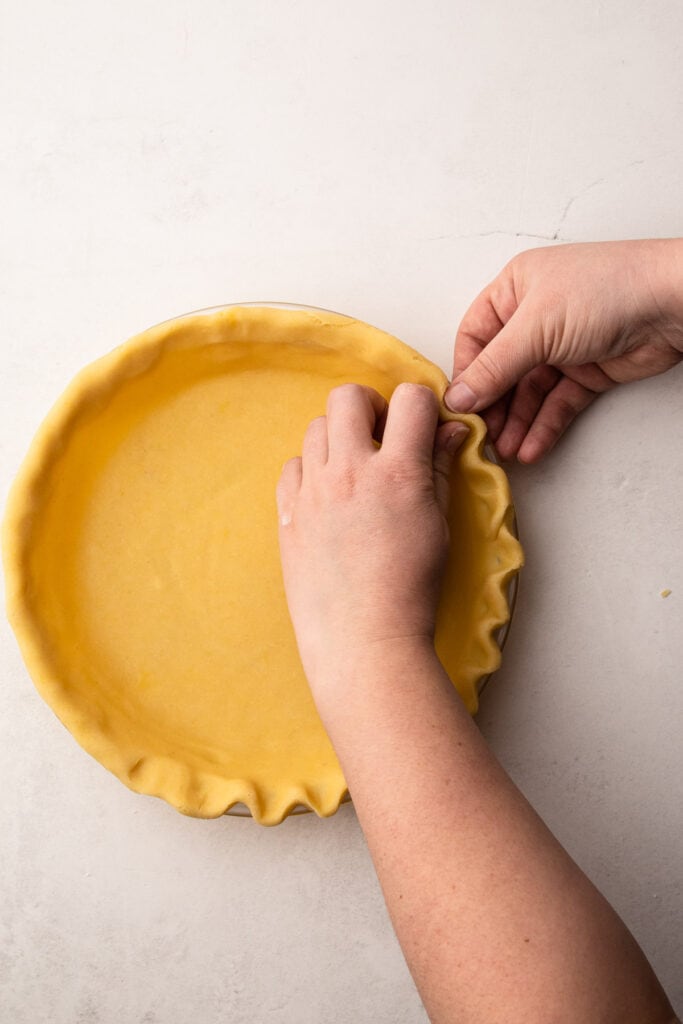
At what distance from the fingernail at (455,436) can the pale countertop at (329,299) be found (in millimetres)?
145

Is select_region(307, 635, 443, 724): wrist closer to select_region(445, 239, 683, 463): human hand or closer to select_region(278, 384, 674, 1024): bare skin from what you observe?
select_region(278, 384, 674, 1024): bare skin

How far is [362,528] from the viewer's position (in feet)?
2.89

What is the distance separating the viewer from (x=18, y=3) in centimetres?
118

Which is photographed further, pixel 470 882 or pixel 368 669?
pixel 368 669

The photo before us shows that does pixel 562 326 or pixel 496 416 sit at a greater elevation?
pixel 562 326

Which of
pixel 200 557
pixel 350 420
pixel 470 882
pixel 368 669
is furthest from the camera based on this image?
pixel 200 557

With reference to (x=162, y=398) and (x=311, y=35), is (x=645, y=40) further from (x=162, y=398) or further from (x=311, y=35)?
(x=162, y=398)

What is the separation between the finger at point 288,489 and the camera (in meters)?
0.95

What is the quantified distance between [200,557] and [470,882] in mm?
509

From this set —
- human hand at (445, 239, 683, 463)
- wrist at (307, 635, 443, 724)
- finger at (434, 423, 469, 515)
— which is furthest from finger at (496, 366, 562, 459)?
wrist at (307, 635, 443, 724)

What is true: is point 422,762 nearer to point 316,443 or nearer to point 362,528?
point 362,528

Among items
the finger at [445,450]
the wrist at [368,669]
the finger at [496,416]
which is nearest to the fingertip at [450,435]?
the finger at [445,450]

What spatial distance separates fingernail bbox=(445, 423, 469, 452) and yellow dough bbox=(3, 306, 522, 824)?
2 centimetres

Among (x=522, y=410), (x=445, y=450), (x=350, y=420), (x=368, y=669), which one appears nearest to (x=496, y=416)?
(x=522, y=410)
